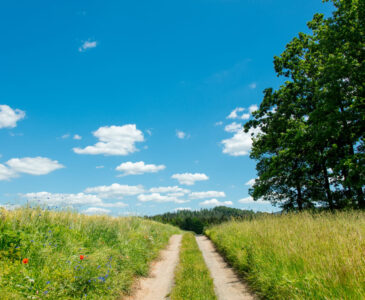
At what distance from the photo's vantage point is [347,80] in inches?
675

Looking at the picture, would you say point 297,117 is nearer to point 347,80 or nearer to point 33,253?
point 347,80

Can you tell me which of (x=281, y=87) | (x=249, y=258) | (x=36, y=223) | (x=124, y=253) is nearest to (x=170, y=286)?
(x=124, y=253)

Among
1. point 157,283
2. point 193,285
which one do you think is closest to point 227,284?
point 193,285

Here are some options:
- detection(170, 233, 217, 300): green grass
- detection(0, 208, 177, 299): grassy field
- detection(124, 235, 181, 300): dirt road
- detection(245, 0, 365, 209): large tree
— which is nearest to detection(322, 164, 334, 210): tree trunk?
detection(245, 0, 365, 209): large tree

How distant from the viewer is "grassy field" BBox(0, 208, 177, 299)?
5.00 m

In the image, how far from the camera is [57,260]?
20.1 feet

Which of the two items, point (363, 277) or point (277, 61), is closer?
point (363, 277)

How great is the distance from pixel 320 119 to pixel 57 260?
18176 mm

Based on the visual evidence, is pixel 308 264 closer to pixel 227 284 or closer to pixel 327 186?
pixel 227 284

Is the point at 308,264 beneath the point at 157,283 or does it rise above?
above

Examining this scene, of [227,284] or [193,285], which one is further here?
[227,284]

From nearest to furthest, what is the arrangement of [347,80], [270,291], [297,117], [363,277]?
[363,277], [270,291], [347,80], [297,117]

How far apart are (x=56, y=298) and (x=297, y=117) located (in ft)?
71.9

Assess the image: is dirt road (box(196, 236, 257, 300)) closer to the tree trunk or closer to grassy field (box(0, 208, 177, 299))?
grassy field (box(0, 208, 177, 299))
